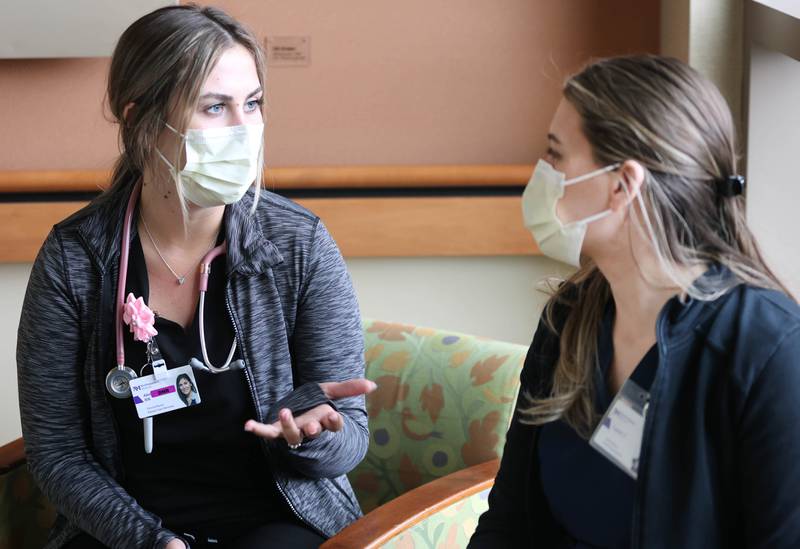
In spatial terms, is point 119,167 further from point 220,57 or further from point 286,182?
point 286,182

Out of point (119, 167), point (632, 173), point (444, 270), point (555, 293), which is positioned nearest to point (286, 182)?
point (444, 270)

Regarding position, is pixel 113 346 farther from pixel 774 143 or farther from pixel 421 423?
pixel 774 143

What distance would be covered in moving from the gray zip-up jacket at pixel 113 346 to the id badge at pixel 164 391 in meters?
0.09

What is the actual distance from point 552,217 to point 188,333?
758 mm

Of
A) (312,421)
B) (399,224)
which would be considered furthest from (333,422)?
(399,224)

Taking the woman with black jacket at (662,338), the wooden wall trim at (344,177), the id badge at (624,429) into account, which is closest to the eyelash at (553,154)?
the woman with black jacket at (662,338)

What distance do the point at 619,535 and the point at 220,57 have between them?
1080 mm

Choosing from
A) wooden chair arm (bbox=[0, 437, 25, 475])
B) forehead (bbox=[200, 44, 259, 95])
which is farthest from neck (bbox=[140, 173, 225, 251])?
wooden chair arm (bbox=[0, 437, 25, 475])

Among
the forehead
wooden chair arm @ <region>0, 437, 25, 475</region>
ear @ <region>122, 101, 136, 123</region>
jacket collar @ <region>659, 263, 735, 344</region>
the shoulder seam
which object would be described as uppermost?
the forehead

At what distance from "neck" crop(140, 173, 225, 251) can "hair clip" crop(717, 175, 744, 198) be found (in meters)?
0.98

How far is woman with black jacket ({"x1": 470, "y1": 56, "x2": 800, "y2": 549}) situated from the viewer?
1.26 m

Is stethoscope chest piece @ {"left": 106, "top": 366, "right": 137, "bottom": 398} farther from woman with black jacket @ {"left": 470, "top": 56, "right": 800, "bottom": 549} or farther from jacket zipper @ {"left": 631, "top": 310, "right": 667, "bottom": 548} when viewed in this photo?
jacket zipper @ {"left": 631, "top": 310, "right": 667, "bottom": 548}

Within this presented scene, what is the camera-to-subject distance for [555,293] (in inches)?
64.3

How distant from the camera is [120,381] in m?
1.87
